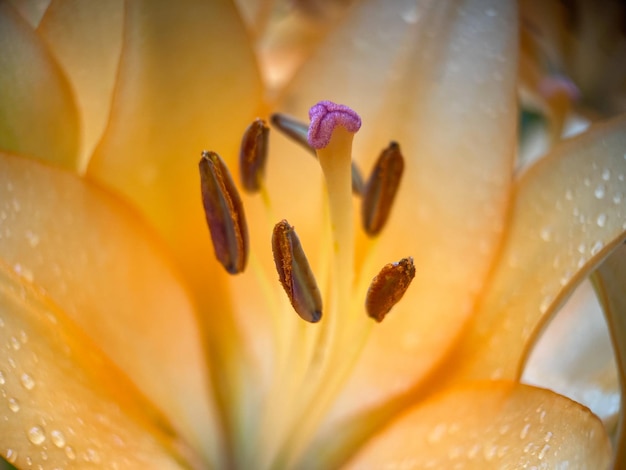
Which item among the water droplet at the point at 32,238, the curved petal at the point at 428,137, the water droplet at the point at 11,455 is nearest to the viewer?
the water droplet at the point at 11,455

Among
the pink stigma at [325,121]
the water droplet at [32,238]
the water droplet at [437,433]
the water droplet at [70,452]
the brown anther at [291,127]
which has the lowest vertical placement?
the water droplet at [70,452]

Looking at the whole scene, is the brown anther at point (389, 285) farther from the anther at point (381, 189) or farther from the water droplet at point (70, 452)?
the water droplet at point (70, 452)

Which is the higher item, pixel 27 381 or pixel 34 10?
pixel 34 10

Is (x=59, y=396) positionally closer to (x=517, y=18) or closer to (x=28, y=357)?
(x=28, y=357)

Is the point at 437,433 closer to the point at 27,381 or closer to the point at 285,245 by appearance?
the point at 285,245

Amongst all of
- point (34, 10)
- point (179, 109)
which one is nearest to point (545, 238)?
point (179, 109)

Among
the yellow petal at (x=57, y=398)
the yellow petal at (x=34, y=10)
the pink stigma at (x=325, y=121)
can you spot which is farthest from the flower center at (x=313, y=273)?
the yellow petal at (x=34, y=10)
